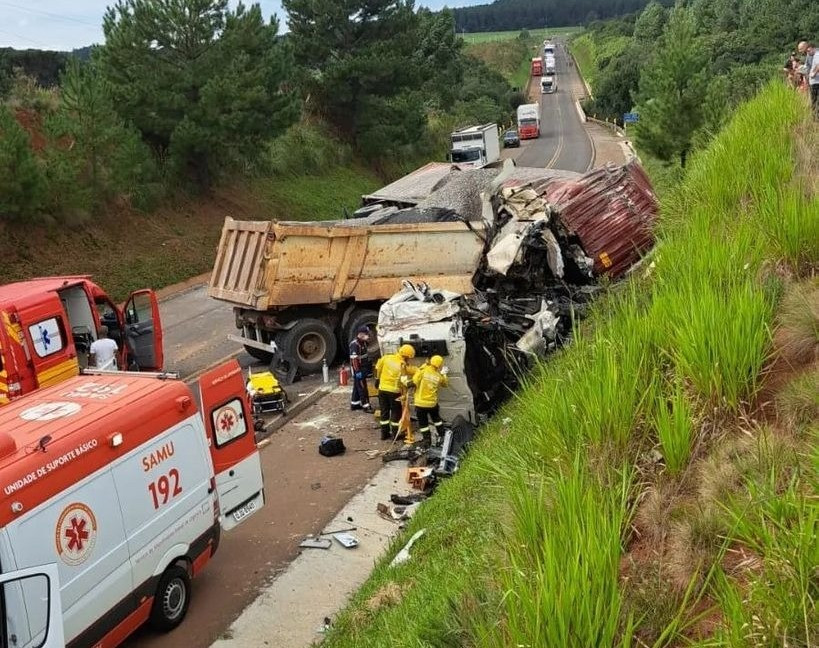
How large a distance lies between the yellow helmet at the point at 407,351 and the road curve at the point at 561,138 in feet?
102

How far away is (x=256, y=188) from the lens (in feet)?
98.0

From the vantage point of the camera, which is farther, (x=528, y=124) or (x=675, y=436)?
(x=528, y=124)

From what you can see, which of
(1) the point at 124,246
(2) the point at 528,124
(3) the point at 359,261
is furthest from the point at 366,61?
(2) the point at 528,124

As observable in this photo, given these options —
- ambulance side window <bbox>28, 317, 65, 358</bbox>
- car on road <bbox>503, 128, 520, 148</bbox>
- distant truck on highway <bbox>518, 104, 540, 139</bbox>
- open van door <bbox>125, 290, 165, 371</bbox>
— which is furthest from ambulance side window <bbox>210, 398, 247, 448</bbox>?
distant truck on highway <bbox>518, 104, 540, 139</bbox>

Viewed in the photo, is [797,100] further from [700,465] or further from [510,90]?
[510,90]

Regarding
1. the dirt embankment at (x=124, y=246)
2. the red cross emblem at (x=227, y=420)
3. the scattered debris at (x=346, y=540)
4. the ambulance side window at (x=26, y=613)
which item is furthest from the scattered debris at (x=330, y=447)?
the dirt embankment at (x=124, y=246)

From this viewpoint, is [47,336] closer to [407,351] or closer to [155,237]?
[407,351]

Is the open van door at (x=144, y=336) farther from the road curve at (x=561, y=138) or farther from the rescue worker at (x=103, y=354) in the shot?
the road curve at (x=561, y=138)

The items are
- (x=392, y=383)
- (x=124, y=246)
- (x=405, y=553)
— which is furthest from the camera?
(x=124, y=246)

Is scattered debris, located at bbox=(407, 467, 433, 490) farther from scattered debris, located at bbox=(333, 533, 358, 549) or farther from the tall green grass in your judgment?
the tall green grass

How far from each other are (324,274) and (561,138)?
46824mm

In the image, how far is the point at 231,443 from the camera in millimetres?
7156

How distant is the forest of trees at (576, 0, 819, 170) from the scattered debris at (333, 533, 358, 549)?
324 inches

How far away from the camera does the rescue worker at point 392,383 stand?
9.77m
